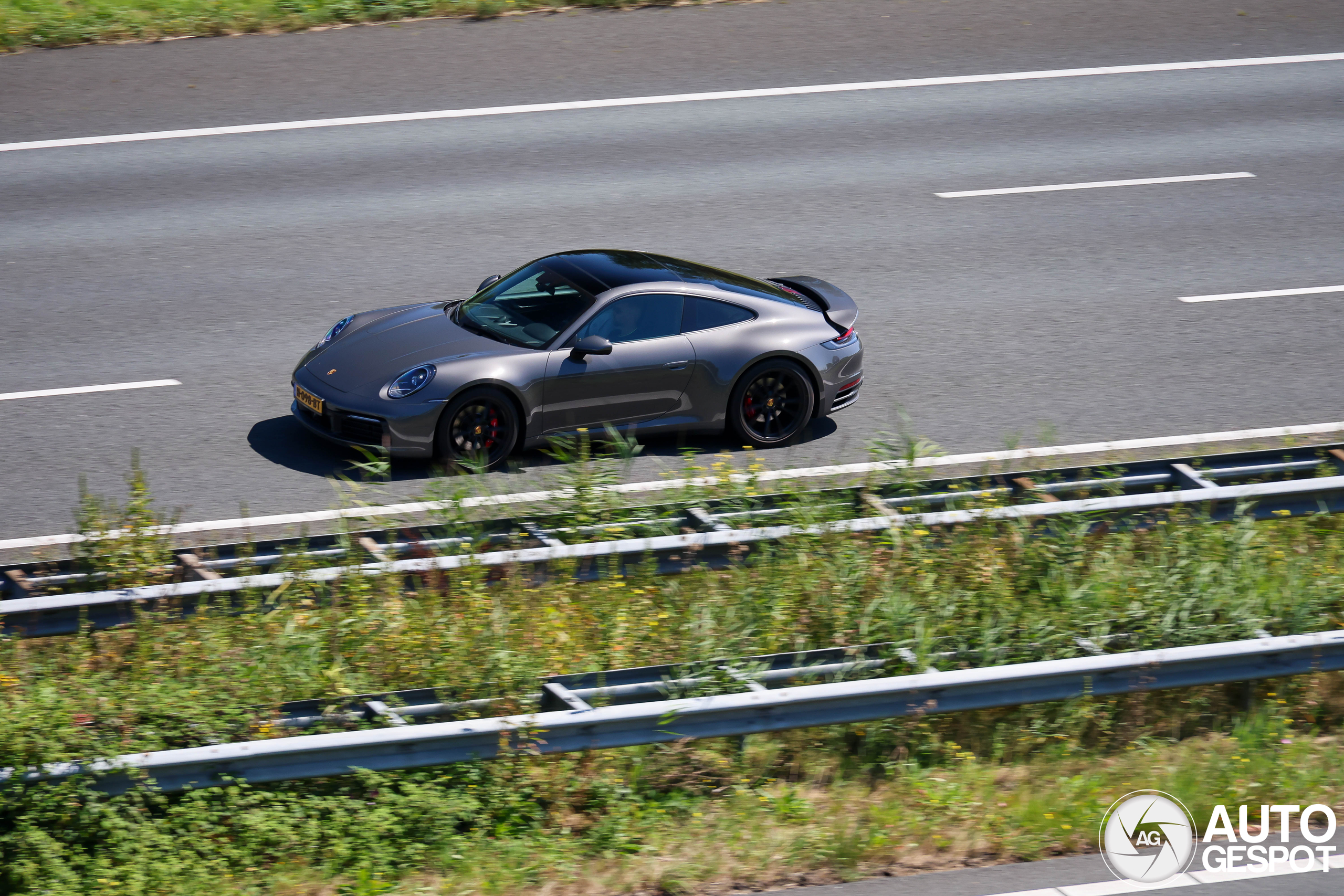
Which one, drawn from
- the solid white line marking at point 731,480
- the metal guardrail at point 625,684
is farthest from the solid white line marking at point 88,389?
the metal guardrail at point 625,684

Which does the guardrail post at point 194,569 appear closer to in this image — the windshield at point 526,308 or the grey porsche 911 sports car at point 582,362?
the grey porsche 911 sports car at point 582,362

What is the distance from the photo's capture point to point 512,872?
5457mm

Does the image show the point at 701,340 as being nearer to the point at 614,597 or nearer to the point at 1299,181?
the point at 614,597

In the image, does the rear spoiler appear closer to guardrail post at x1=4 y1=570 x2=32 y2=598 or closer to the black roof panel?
the black roof panel

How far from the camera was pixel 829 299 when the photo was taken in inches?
417

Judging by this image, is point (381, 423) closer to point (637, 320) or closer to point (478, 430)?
point (478, 430)

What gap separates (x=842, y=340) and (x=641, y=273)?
1.52 metres

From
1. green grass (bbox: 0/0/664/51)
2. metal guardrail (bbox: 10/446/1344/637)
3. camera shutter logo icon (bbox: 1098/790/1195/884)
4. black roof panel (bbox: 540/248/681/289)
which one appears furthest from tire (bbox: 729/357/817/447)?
green grass (bbox: 0/0/664/51)

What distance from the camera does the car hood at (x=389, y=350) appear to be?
929cm

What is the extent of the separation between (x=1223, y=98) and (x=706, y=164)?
269 inches

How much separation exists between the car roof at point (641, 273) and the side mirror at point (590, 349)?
1.57 ft

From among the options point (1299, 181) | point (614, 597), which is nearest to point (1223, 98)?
point (1299, 181)

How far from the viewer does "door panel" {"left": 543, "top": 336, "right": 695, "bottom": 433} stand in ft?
30.9

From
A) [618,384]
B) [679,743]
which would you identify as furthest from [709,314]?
[679,743]
